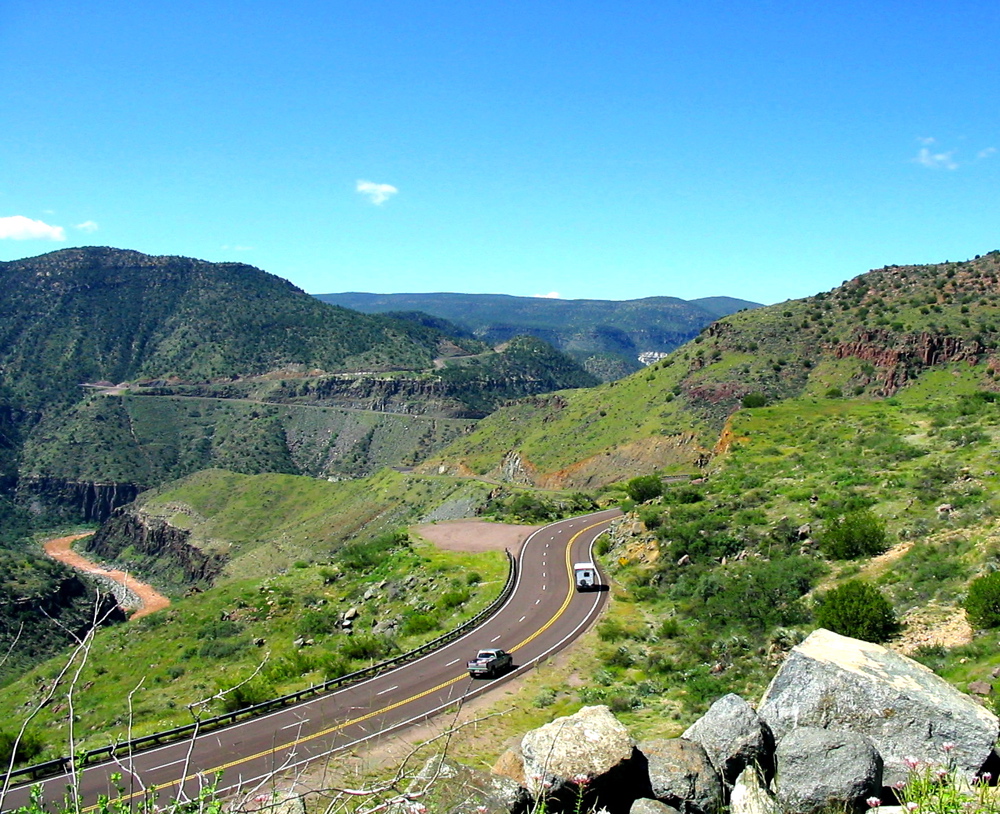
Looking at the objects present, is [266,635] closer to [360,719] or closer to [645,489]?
[360,719]

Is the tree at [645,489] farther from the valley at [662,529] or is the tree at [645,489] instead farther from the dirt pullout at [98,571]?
the dirt pullout at [98,571]

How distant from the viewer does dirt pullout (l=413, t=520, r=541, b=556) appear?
166ft

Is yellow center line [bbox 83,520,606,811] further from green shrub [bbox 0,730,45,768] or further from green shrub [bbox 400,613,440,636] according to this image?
green shrub [bbox 0,730,45,768]

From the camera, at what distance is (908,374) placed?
70500 millimetres

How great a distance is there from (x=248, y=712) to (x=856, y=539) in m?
23.4

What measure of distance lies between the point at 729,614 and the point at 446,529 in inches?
1234

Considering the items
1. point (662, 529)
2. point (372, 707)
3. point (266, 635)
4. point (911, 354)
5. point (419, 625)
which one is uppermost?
point (911, 354)

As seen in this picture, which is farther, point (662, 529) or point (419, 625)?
point (662, 529)

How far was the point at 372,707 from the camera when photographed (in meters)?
24.0

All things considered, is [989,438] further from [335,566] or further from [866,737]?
[335,566]

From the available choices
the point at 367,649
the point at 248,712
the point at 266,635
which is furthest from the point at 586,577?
the point at 248,712

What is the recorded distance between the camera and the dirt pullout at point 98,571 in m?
94.9

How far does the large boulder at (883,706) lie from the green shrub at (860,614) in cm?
886

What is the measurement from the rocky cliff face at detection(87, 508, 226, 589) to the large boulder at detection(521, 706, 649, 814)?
90.6 meters
